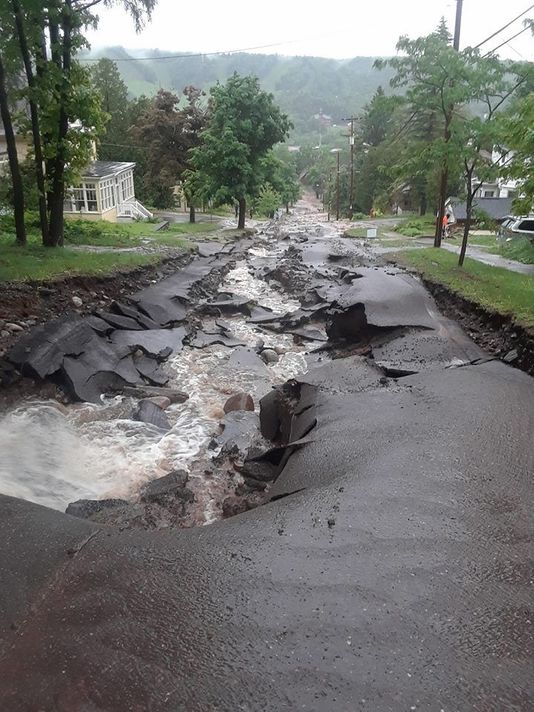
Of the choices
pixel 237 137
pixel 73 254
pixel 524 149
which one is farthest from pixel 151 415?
pixel 237 137

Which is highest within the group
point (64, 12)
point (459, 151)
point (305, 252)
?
point (64, 12)

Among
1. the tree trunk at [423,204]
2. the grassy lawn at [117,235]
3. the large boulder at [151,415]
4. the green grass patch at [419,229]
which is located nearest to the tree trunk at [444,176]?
the green grass patch at [419,229]

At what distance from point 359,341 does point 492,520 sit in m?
6.58

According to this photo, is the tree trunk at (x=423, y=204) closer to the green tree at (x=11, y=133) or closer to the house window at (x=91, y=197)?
the house window at (x=91, y=197)

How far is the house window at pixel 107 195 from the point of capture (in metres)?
33.7

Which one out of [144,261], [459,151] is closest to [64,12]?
[144,261]

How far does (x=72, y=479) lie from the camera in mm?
6012

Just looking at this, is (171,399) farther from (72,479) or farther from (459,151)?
(459,151)

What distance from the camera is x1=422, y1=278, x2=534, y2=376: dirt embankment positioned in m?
7.50

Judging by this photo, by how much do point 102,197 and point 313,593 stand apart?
35.1 m

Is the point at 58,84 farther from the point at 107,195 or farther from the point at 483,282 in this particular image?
the point at 107,195

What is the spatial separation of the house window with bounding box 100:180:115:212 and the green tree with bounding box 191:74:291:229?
923 cm

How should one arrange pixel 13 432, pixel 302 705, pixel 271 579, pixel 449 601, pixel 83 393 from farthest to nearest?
pixel 83 393 → pixel 13 432 → pixel 271 579 → pixel 449 601 → pixel 302 705

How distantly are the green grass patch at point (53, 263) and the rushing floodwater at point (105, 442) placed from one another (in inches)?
162
